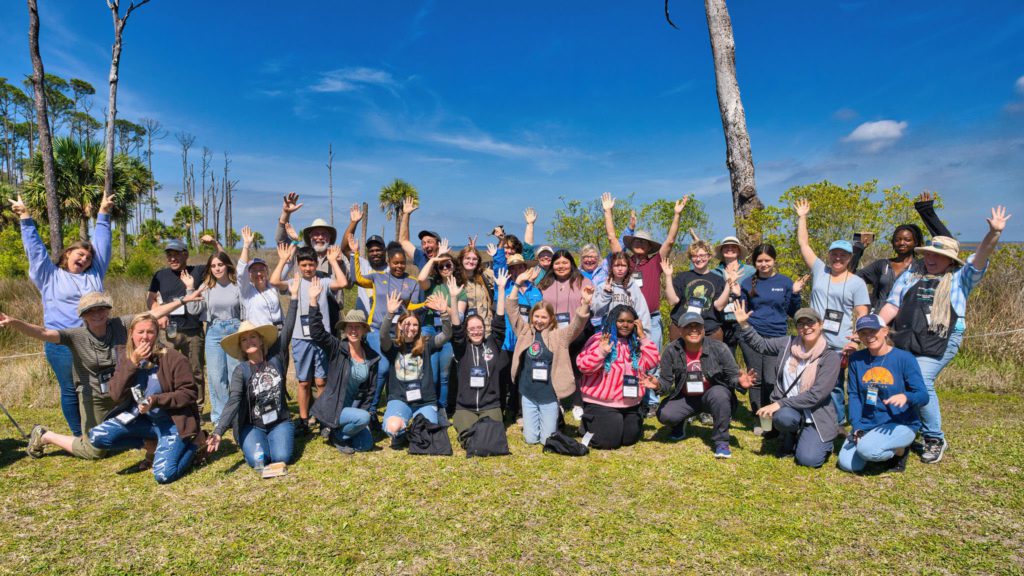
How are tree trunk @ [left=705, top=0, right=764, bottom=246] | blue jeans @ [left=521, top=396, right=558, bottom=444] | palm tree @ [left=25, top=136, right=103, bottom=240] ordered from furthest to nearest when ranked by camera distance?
1. palm tree @ [left=25, top=136, right=103, bottom=240]
2. tree trunk @ [left=705, top=0, right=764, bottom=246]
3. blue jeans @ [left=521, top=396, right=558, bottom=444]

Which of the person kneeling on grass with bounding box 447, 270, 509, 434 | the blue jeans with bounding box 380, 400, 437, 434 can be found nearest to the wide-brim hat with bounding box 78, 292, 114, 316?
the blue jeans with bounding box 380, 400, 437, 434

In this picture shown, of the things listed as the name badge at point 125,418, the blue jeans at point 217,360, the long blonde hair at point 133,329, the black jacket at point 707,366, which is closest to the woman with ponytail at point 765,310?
the black jacket at point 707,366

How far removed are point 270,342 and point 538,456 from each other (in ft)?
9.33

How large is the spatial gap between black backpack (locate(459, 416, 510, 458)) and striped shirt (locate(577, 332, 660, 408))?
99 centimetres

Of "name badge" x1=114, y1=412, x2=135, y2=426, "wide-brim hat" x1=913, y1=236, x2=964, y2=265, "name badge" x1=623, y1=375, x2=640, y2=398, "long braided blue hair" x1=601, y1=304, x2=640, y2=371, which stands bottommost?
"name badge" x1=114, y1=412, x2=135, y2=426

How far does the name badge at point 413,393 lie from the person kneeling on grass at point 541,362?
3.59 ft

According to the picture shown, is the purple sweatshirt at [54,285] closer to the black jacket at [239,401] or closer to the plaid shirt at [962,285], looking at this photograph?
the black jacket at [239,401]

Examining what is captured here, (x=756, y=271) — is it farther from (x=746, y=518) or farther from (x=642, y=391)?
(x=746, y=518)

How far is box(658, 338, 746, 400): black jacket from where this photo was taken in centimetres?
561

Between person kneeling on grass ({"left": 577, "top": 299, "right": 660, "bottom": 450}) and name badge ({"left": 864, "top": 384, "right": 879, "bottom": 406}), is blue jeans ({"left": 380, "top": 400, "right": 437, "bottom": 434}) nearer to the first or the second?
person kneeling on grass ({"left": 577, "top": 299, "right": 660, "bottom": 450})

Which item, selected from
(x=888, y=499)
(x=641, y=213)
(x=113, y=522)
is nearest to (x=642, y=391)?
(x=888, y=499)

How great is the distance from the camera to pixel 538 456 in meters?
5.40

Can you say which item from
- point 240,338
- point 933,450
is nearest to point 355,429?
point 240,338

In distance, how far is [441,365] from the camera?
6156 millimetres
